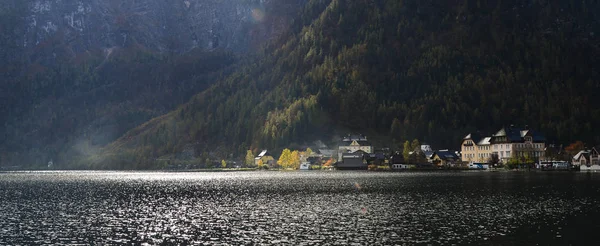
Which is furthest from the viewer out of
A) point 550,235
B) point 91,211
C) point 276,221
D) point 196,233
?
point 91,211

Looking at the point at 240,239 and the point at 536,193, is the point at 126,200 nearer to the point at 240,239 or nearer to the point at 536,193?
the point at 240,239

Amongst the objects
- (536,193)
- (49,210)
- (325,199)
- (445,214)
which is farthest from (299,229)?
(536,193)

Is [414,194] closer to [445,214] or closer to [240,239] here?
[445,214]

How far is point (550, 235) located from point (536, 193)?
46387mm

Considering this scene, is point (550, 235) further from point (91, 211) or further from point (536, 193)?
point (91, 211)

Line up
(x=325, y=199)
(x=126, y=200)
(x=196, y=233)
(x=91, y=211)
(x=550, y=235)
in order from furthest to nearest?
(x=126, y=200) < (x=325, y=199) < (x=91, y=211) < (x=196, y=233) < (x=550, y=235)

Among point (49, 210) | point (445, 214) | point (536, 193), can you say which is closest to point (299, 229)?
point (445, 214)

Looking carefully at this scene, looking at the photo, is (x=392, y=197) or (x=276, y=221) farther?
(x=392, y=197)

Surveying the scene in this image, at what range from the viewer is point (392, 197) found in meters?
101

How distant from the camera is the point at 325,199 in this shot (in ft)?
329

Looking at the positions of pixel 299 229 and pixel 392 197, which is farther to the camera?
pixel 392 197

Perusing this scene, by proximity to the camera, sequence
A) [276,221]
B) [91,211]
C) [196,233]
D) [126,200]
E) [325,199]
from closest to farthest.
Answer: [196,233], [276,221], [91,211], [325,199], [126,200]

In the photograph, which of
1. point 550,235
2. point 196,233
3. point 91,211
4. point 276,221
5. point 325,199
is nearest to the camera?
point 550,235

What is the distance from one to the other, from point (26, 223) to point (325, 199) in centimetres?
4567
